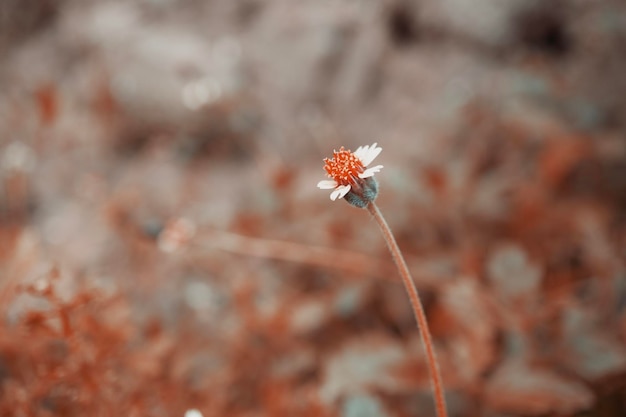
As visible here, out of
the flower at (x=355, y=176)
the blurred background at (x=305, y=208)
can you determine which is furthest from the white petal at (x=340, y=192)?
the blurred background at (x=305, y=208)

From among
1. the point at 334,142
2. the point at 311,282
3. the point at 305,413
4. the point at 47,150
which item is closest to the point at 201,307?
the point at 311,282

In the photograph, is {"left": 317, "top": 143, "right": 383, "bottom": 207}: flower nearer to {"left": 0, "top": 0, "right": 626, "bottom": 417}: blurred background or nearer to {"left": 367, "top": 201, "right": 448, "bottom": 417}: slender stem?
{"left": 367, "top": 201, "right": 448, "bottom": 417}: slender stem

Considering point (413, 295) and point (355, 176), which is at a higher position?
point (355, 176)

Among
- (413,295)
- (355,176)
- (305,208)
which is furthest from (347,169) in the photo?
(305,208)

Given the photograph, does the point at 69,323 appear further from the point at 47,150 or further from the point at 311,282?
the point at 47,150

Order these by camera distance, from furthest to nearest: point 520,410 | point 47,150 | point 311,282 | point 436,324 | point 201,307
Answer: point 47,150, point 311,282, point 201,307, point 436,324, point 520,410

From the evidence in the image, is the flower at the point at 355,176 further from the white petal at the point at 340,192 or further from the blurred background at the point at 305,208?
the blurred background at the point at 305,208

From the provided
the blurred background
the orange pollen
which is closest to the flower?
the orange pollen

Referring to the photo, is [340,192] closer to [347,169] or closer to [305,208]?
[347,169]

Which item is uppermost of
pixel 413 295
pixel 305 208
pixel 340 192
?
pixel 305 208
